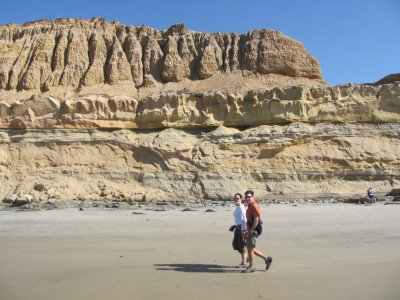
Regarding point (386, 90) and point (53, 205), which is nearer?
point (53, 205)

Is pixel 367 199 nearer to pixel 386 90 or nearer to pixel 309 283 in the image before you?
pixel 386 90

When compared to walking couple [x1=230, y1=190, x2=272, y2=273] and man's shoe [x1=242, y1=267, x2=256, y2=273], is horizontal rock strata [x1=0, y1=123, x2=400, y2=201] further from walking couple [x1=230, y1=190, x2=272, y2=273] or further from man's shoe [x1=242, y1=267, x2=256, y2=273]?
man's shoe [x1=242, y1=267, x2=256, y2=273]

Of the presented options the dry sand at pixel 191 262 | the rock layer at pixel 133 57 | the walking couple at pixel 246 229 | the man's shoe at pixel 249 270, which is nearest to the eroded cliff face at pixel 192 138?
the rock layer at pixel 133 57

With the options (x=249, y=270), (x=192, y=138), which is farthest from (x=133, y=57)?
(x=249, y=270)

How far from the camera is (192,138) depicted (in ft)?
85.1

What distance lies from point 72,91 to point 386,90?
2191cm

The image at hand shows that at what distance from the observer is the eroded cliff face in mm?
23453

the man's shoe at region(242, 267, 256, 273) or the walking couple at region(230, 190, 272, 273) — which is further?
the walking couple at region(230, 190, 272, 273)

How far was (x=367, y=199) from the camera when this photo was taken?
18.3 m

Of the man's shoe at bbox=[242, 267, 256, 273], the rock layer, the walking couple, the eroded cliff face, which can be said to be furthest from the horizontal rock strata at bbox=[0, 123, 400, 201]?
the man's shoe at bbox=[242, 267, 256, 273]

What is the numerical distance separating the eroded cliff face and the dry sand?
11958 mm

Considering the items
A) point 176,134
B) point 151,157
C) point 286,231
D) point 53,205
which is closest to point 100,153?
point 151,157

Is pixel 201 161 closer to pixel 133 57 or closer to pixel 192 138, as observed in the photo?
pixel 192 138

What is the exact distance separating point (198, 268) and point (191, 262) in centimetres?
47
